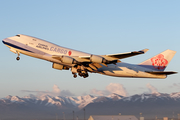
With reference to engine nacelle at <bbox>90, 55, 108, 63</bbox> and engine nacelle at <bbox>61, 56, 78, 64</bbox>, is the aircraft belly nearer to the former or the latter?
engine nacelle at <bbox>90, 55, 108, 63</bbox>

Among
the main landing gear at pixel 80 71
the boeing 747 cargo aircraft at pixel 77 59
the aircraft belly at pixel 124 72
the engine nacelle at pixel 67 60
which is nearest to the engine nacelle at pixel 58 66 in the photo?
the boeing 747 cargo aircraft at pixel 77 59

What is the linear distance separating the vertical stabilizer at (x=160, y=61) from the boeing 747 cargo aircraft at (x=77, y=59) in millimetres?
1259

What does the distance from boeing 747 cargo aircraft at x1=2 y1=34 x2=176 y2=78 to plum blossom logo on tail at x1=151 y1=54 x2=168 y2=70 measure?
1.91 meters

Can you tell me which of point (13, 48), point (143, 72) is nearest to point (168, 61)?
point (143, 72)

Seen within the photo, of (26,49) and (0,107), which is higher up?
(26,49)

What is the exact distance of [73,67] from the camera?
4766cm

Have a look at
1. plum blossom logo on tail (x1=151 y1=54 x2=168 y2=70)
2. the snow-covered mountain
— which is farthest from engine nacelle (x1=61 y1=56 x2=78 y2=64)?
the snow-covered mountain

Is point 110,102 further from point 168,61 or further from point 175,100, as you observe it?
point 168,61

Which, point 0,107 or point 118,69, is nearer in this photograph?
point 118,69

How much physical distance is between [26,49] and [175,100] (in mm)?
134095

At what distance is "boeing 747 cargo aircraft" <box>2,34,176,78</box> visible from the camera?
1700 inches

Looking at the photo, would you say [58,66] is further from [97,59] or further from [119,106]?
[119,106]

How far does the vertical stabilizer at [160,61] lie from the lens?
52938mm

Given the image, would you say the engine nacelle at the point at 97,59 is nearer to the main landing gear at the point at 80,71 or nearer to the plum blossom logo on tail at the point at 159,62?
the main landing gear at the point at 80,71
